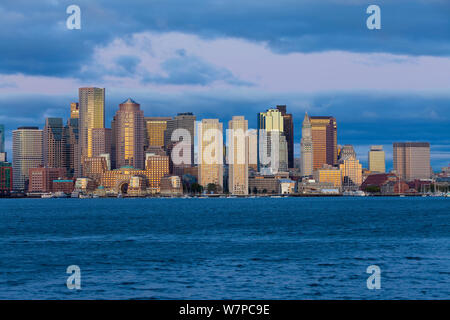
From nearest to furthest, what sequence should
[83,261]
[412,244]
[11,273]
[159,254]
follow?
[11,273] → [83,261] → [159,254] → [412,244]

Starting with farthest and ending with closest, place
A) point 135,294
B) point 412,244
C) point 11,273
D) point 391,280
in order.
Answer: point 412,244 → point 11,273 → point 391,280 → point 135,294

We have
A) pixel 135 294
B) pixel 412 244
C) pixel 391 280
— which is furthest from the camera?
pixel 412 244

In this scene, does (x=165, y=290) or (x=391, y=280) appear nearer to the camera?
(x=165, y=290)

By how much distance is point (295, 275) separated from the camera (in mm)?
40844

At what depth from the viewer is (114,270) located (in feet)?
143
